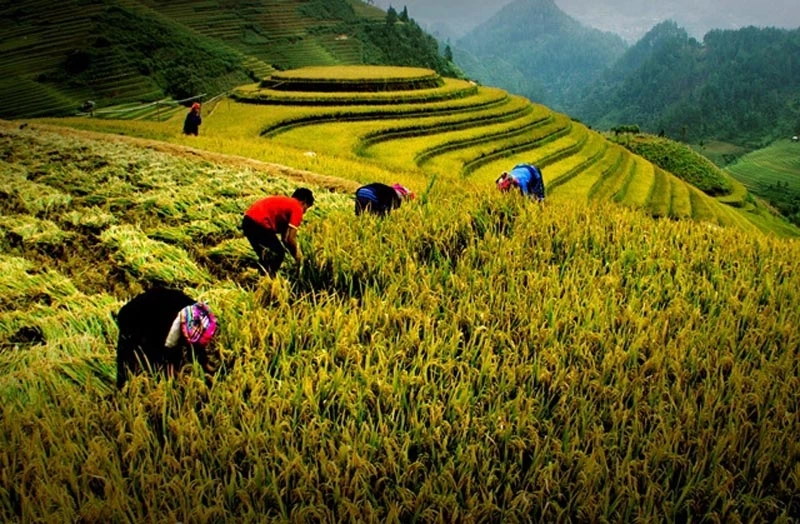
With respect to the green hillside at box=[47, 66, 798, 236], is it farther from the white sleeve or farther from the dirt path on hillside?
the white sleeve

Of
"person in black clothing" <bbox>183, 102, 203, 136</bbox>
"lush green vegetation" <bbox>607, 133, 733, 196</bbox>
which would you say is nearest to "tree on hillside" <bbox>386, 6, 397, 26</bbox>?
"lush green vegetation" <bbox>607, 133, 733, 196</bbox>

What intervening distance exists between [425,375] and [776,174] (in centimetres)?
10421

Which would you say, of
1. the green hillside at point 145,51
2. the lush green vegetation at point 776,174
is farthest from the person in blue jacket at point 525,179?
the lush green vegetation at point 776,174

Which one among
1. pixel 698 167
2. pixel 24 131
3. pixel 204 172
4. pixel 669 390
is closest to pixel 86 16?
pixel 24 131

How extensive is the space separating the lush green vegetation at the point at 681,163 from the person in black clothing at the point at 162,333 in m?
48.6

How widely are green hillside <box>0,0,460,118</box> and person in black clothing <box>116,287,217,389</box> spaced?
3326 cm

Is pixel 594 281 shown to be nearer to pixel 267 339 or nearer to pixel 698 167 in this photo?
pixel 267 339

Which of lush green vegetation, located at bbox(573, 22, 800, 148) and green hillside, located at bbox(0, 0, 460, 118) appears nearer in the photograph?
green hillside, located at bbox(0, 0, 460, 118)

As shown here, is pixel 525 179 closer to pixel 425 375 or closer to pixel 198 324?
pixel 425 375

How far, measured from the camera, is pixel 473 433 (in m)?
2.12

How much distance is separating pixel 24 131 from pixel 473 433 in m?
11.4

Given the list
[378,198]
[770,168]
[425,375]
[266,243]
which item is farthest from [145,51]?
[770,168]

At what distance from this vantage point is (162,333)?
2631 millimetres

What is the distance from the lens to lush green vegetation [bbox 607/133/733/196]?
144 ft
